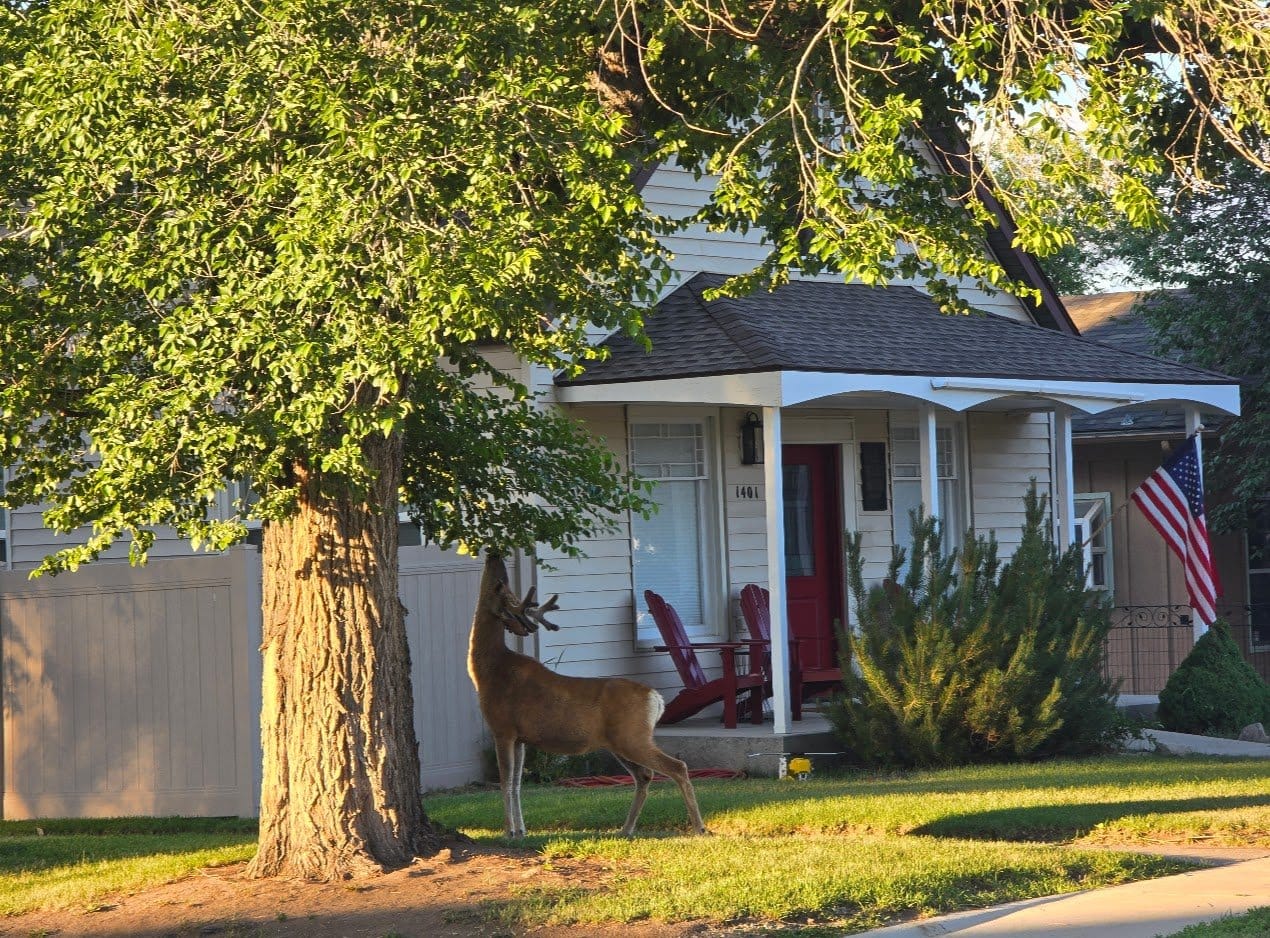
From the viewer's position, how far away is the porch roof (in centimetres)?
1379

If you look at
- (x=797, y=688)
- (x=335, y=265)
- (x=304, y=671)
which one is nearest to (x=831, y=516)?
(x=797, y=688)

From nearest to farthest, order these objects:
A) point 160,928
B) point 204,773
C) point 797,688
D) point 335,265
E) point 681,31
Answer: point 335,265
point 160,928
point 681,31
point 204,773
point 797,688

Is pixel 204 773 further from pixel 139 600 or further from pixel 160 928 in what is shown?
pixel 160 928

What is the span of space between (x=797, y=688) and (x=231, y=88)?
8.99m

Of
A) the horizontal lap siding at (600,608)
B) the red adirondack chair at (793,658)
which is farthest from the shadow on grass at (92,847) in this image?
the red adirondack chair at (793,658)

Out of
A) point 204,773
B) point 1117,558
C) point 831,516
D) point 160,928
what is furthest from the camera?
point 1117,558

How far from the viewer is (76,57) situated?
7270 millimetres

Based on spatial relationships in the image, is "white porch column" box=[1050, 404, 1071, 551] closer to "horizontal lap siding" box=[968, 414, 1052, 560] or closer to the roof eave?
the roof eave

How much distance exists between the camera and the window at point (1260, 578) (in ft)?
72.0

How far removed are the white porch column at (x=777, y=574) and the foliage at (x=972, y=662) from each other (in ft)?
1.61

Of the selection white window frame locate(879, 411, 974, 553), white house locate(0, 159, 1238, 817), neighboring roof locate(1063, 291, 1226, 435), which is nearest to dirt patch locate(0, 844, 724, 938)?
white house locate(0, 159, 1238, 817)

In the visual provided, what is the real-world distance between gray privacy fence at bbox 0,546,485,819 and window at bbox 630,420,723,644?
7.37ft

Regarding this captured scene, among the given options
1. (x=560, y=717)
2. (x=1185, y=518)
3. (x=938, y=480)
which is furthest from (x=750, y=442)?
(x=560, y=717)

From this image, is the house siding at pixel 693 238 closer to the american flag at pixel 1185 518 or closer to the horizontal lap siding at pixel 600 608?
the horizontal lap siding at pixel 600 608
